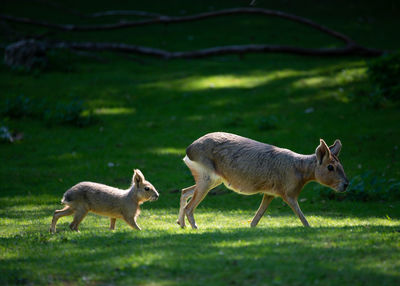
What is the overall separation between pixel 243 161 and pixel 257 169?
0.92 feet

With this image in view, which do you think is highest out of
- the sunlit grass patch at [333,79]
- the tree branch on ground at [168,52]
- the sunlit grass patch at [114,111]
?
the tree branch on ground at [168,52]

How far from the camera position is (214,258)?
6.59 meters

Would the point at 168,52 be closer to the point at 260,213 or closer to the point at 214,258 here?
the point at 260,213

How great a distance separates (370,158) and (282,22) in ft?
44.1

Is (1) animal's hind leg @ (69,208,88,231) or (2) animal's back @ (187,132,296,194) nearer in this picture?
(1) animal's hind leg @ (69,208,88,231)

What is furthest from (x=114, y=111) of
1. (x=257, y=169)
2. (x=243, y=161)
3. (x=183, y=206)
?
(x=257, y=169)

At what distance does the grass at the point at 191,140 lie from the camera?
646 centimetres

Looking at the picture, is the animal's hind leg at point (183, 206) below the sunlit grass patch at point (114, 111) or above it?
above

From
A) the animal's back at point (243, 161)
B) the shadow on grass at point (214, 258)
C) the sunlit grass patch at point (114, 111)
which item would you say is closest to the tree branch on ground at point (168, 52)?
the sunlit grass patch at point (114, 111)

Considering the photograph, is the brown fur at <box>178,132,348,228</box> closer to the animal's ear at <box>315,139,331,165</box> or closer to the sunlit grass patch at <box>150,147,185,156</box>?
the animal's ear at <box>315,139,331,165</box>

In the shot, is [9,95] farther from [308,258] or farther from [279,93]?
[308,258]

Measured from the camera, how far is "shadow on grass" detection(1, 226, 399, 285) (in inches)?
239

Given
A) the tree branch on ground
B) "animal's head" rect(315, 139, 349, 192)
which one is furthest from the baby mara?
the tree branch on ground

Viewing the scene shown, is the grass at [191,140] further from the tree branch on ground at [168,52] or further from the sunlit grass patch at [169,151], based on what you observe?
the tree branch on ground at [168,52]
